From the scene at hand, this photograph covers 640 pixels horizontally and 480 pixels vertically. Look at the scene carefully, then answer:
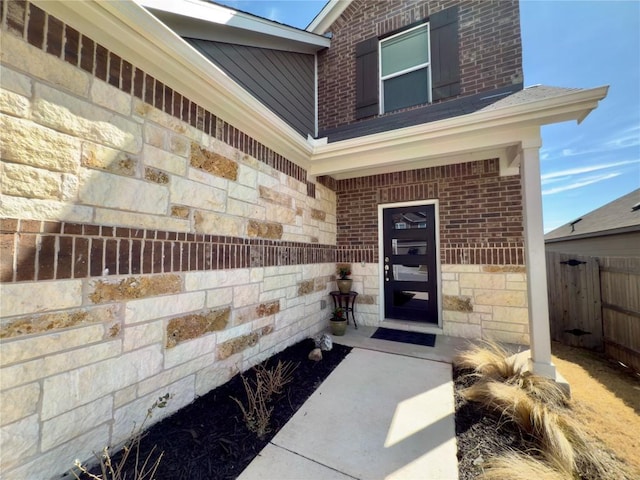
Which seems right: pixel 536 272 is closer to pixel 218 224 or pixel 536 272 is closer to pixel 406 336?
pixel 406 336

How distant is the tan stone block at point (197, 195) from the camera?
2.18 metres

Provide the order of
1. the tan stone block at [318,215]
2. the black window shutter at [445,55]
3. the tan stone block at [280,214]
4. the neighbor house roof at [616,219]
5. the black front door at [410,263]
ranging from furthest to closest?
the neighbor house roof at [616,219] < the black front door at [410,263] < the black window shutter at [445,55] < the tan stone block at [318,215] < the tan stone block at [280,214]

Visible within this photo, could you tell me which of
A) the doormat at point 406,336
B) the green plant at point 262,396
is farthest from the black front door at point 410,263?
the green plant at point 262,396

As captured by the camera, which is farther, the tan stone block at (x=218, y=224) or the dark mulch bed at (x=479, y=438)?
the tan stone block at (x=218, y=224)

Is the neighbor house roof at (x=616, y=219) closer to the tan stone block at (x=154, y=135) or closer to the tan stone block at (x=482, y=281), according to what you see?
the tan stone block at (x=482, y=281)

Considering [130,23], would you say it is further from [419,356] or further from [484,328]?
[484,328]

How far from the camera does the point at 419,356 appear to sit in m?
3.52

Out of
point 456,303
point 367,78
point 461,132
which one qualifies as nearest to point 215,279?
point 461,132

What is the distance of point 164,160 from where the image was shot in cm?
210

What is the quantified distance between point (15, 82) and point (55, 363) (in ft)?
4.97

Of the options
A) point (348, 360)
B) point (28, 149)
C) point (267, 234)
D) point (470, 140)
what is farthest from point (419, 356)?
point (28, 149)

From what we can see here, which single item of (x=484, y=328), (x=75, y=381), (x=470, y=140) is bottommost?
(x=484, y=328)

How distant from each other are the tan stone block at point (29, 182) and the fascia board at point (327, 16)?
616 cm

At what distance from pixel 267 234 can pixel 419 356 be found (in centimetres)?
257
